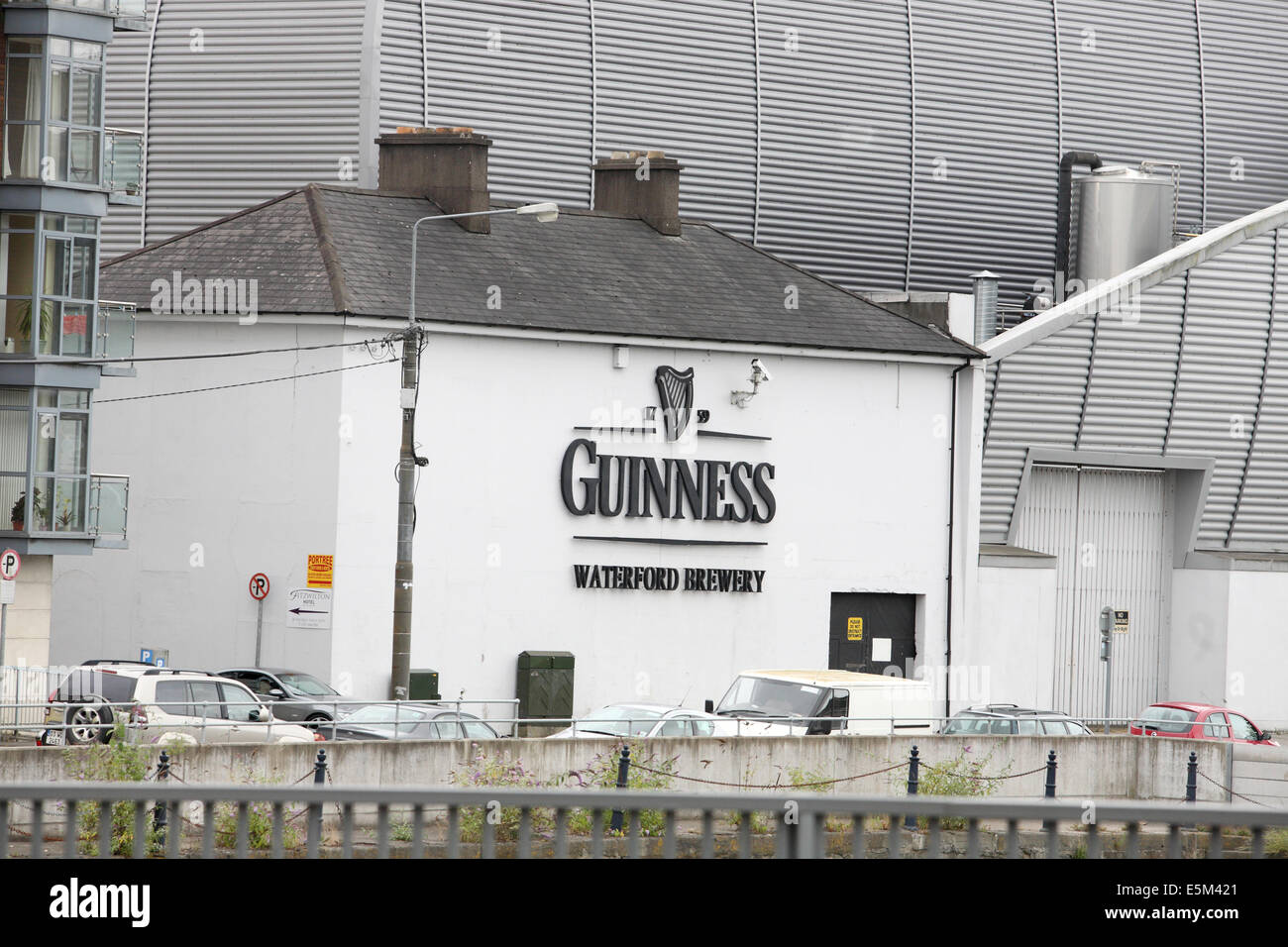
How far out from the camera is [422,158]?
38.5 meters

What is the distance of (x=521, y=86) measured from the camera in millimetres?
45438

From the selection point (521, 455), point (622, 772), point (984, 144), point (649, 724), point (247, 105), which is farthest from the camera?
point (984, 144)


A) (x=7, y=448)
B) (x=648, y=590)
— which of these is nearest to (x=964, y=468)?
(x=648, y=590)

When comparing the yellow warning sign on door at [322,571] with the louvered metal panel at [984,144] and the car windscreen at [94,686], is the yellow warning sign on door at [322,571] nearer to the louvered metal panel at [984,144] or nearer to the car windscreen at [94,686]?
the car windscreen at [94,686]

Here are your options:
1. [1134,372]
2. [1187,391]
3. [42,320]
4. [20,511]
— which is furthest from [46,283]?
[1187,391]

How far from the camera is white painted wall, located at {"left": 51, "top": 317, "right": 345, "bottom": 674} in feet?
112

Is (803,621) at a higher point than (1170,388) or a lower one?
lower

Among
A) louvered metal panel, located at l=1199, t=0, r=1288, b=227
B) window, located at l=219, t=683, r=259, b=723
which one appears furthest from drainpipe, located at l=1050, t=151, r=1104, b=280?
window, located at l=219, t=683, r=259, b=723

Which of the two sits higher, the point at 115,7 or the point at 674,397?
the point at 115,7

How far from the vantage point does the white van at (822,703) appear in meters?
27.8

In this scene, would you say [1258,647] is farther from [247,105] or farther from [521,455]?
[247,105]

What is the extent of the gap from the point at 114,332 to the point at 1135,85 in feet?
99.0

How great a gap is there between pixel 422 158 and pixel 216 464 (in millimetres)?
7397
